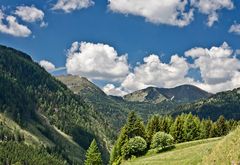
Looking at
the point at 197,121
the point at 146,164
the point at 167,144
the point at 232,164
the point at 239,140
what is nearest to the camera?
the point at 232,164

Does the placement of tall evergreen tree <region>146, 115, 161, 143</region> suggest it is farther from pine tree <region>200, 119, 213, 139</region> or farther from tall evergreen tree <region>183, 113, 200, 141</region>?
pine tree <region>200, 119, 213, 139</region>

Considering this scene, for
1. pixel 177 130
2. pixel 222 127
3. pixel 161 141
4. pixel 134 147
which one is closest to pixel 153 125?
pixel 177 130

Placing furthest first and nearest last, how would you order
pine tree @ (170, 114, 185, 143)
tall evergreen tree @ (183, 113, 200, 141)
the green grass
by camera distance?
tall evergreen tree @ (183, 113, 200, 141) < pine tree @ (170, 114, 185, 143) < the green grass

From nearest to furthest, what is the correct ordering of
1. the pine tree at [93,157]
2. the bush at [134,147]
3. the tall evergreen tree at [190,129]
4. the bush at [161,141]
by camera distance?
the bush at [161,141], the bush at [134,147], the pine tree at [93,157], the tall evergreen tree at [190,129]

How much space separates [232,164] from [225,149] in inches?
207

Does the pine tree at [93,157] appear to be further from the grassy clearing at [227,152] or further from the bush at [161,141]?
the grassy clearing at [227,152]

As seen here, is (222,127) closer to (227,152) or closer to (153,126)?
(153,126)

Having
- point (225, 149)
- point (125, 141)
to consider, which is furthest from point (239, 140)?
point (125, 141)

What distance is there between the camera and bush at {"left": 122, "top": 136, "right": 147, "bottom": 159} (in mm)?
113688

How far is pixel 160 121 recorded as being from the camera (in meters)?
133

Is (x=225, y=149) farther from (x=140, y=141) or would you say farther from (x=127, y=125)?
(x=127, y=125)

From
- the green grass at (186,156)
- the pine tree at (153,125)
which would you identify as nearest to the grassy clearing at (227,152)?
the green grass at (186,156)

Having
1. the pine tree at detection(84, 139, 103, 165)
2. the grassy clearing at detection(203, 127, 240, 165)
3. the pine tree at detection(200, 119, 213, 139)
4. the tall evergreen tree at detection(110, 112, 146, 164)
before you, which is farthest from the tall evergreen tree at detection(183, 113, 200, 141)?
the grassy clearing at detection(203, 127, 240, 165)

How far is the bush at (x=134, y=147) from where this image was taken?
114 m
